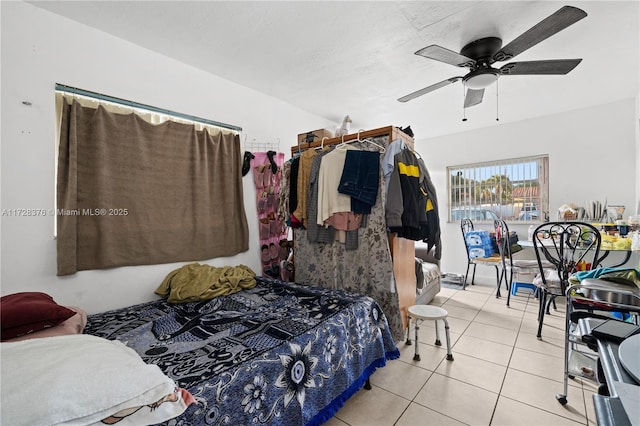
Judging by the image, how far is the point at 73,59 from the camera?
1864 mm

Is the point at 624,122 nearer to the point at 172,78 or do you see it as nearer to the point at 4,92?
the point at 172,78

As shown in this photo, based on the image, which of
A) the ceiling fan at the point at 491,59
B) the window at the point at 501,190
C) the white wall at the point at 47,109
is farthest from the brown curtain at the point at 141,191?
the window at the point at 501,190

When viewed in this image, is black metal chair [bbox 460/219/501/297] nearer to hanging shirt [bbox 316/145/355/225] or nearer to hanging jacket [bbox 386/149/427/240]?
hanging jacket [bbox 386/149/427/240]

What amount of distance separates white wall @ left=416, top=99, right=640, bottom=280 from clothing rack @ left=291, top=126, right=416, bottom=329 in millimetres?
2722

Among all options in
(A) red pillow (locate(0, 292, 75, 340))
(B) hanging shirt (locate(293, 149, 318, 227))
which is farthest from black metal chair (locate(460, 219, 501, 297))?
(A) red pillow (locate(0, 292, 75, 340))

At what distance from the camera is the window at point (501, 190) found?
4.09 m

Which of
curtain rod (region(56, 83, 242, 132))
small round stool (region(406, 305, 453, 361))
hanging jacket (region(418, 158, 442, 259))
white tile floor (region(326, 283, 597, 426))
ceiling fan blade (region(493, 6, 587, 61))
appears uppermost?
ceiling fan blade (region(493, 6, 587, 61))

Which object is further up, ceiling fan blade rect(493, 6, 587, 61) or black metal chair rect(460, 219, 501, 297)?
ceiling fan blade rect(493, 6, 587, 61)

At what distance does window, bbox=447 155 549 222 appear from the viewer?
409cm

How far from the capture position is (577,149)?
3734 mm

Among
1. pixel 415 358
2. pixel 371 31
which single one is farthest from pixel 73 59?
pixel 415 358

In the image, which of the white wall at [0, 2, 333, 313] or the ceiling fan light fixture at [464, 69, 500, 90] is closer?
the white wall at [0, 2, 333, 313]

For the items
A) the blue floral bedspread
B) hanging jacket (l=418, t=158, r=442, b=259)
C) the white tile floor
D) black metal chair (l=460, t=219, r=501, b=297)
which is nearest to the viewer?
the blue floral bedspread

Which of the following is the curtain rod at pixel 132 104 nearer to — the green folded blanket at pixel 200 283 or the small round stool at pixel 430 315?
the green folded blanket at pixel 200 283
